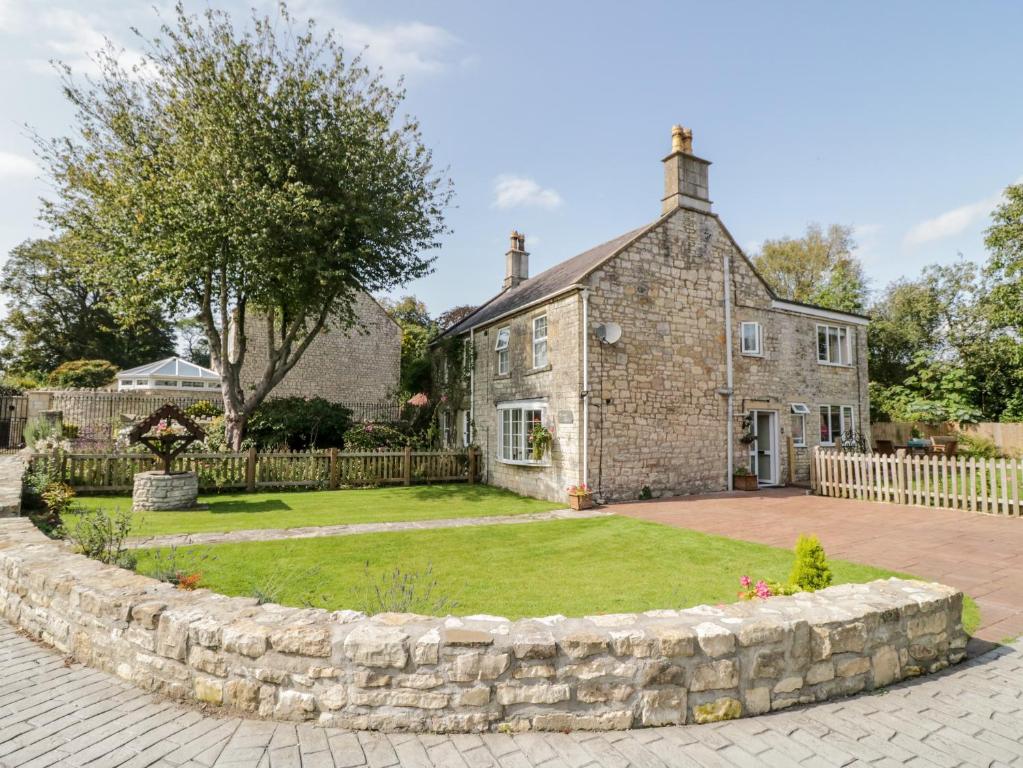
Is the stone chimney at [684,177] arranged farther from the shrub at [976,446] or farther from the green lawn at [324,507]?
the shrub at [976,446]

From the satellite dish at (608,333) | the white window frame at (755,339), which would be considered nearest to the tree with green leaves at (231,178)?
the satellite dish at (608,333)

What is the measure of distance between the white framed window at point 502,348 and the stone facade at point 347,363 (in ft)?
36.1

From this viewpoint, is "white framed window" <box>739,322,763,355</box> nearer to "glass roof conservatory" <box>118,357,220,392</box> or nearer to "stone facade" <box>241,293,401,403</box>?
"stone facade" <box>241,293,401,403</box>

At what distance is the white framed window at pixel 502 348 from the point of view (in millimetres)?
16516

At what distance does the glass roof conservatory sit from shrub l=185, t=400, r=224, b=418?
6.32 m

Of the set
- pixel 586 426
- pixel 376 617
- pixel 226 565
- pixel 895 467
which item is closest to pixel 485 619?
pixel 376 617

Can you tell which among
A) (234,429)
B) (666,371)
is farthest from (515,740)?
(234,429)

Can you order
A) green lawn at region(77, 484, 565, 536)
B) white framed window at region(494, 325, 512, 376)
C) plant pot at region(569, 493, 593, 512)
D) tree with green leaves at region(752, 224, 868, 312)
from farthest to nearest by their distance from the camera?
1. tree with green leaves at region(752, 224, 868, 312)
2. white framed window at region(494, 325, 512, 376)
3. plant pot at region(569, 493, 593, 512)
4. green lawn at region(77, 484, 565, 536)

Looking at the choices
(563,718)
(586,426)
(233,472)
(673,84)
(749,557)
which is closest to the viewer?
(563,718)

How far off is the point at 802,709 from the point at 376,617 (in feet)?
9.76

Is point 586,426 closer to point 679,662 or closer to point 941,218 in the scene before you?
point 679,662

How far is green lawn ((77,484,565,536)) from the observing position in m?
9.77

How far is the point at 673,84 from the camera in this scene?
10070 millimetres

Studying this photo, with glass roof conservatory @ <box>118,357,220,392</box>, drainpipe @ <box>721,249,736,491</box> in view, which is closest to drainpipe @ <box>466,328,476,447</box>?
drainpipe @ <box>721,249,736,491</box>
